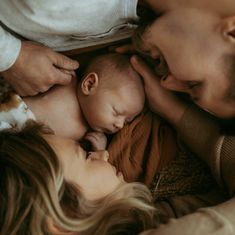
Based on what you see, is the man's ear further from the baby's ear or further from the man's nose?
the baby's ear

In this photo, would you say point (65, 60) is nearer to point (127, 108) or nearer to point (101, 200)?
point (127, 108)

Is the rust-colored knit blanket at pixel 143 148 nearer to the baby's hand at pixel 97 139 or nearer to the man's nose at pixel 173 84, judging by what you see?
the baby's hand at pixel 97 139

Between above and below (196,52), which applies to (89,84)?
below

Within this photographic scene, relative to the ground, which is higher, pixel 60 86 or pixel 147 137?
pixel 60 86

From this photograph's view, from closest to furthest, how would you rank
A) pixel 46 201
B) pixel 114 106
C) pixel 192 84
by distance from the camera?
pixel 46 201
pixel 192 84
pixel 114 106

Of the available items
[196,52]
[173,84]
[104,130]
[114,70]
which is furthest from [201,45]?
[104,130]

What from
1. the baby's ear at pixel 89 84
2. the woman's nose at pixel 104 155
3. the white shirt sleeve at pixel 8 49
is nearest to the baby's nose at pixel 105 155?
the woman's nose at pixel 104 155

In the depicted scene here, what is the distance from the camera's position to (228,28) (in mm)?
1049

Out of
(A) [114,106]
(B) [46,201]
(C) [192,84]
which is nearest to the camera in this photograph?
(B) [46,201]

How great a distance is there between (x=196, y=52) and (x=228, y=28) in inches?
3.3

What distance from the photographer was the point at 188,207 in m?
1.19

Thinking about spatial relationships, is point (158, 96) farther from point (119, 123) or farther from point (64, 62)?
point (64, 62)

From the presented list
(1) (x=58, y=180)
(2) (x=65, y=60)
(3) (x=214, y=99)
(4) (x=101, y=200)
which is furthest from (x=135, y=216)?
(2) (x=65, y=60)

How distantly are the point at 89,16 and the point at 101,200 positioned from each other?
417 millimetres
